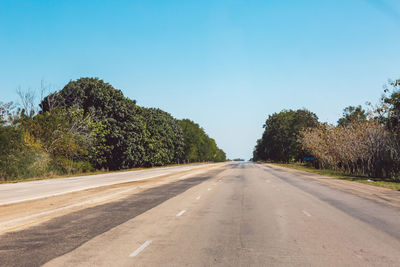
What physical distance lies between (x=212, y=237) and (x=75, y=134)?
35.8 meters

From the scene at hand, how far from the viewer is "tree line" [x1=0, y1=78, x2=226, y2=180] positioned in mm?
30453

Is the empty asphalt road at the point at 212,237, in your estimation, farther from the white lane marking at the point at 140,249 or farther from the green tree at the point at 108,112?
the green tree at the point at 108,112

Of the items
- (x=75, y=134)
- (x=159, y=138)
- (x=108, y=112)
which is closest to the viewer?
(x=75, y=134)

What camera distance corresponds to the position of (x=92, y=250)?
23.2 ft

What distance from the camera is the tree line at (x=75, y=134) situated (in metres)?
30.5

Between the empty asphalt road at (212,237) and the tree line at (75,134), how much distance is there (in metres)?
20.4

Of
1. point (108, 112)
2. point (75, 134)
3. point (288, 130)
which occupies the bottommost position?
point (75, 134)

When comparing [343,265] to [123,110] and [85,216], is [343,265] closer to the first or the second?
[85,216]

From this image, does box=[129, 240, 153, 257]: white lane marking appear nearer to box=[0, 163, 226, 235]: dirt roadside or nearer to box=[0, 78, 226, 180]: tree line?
box=[0, 163, 226, 235]: dirt roadside

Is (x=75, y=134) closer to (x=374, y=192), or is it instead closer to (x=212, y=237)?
(x=374, y=192)

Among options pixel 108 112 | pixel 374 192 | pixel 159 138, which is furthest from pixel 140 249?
pixel 159 138

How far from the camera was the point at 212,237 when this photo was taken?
8.16 meters

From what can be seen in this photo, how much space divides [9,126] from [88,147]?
14486 millimetres

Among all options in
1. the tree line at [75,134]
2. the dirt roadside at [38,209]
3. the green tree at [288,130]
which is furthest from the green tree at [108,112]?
the green tree at [288,130]
